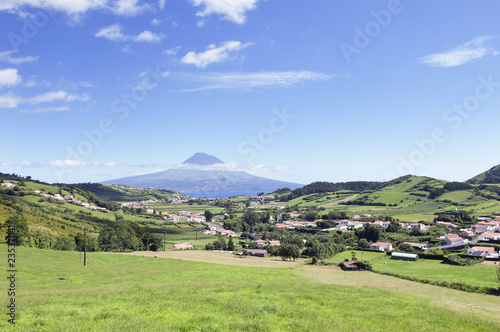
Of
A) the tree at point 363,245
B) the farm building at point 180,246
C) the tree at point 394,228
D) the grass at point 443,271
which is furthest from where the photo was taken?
the tree at point 394,228

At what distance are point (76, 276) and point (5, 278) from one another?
6546 mm

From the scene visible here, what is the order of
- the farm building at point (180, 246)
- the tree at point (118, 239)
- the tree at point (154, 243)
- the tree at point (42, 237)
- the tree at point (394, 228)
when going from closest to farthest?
the tree at point (42, 237), the tree at point (118, 239), the tree at point (154, 243), the farm building at point (180, 246), the tree at point (394, 228)

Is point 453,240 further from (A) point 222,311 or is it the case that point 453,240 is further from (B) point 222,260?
(A) point 222,311

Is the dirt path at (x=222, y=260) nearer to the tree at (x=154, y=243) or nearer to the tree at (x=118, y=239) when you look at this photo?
the tree at (x=118, y=239)

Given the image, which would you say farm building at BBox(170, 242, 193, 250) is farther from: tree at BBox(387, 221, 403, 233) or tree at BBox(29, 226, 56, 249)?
tree at BBox(387, 221, 403, 233)

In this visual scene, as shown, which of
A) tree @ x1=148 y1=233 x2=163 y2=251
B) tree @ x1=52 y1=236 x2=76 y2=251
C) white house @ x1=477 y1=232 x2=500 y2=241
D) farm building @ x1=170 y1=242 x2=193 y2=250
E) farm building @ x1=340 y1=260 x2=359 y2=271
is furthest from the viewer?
farm building @ x1=170 y1=242 x2=193 y2=250

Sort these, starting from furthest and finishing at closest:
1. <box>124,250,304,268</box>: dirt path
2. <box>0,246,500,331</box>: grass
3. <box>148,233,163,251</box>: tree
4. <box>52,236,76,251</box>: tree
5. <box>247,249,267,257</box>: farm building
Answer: <box>247,249,267,257</box>: farm building, <box>148,233,163,251</box>: tree, <box>124,250,304,268</box>: dirt path, <box>52,236,76,251</box>: tree, <box>0,246,500,331</box>: grass

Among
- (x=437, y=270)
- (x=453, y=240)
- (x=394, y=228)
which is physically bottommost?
(x=453, y=240)

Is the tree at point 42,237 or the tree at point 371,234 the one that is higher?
the tree at point 42,237

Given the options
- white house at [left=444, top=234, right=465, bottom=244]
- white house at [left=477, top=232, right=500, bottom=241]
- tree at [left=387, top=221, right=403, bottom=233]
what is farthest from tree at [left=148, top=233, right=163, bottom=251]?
white house at [left=477, top=232, right=500, bottom=241]

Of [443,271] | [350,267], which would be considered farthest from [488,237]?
[350,267]

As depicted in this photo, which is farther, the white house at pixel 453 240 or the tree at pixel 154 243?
the white house at pixel 453 240

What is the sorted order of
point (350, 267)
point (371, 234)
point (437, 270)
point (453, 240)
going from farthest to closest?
point (371, 234) → point (453, 240) → point (350, 267) → point (437, 270)

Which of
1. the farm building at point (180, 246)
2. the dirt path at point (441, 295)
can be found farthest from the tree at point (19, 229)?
the dirt path at point (441, 295)
